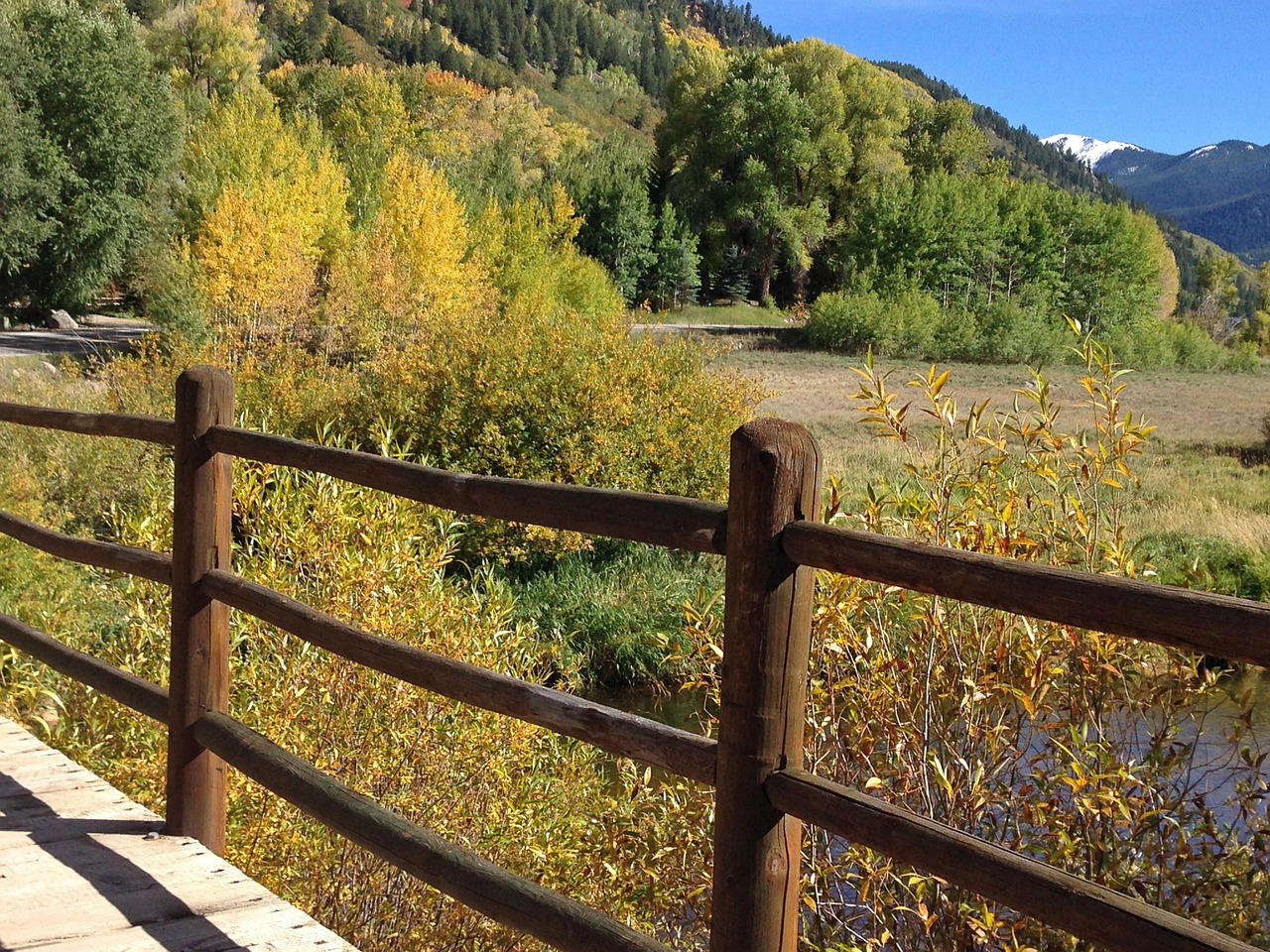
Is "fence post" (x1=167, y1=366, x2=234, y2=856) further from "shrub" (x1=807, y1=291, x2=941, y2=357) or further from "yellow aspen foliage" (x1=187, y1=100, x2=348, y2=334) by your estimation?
"shrub" (x1=807, y1=291, x2=941, y2=357)

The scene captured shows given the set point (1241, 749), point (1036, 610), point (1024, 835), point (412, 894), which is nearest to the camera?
point (1036, 610)

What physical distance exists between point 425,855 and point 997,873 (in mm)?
1306

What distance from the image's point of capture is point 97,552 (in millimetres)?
3904

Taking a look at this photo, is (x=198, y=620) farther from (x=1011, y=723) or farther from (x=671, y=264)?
(x=671, y=264)

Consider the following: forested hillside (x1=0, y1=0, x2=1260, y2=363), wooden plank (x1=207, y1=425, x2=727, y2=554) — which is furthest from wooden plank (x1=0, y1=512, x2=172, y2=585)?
forested hillside (x1=0, y1=0, x2=1260, y2=363)

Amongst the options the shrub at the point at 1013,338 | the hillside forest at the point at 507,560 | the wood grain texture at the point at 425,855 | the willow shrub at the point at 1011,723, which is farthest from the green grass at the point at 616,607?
the shrub at the point at 1013,338

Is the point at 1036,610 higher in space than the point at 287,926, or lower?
higher

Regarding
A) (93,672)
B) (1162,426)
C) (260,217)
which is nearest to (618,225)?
(1162,426)

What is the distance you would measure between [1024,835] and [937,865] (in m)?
1.84

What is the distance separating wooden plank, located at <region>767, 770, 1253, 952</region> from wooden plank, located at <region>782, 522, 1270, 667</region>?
0.34 m

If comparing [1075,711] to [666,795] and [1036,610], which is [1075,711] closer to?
[666,795]

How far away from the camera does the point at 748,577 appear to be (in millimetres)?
2061

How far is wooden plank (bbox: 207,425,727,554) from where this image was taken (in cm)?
220

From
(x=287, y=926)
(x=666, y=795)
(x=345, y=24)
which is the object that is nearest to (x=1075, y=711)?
(x=666, y=795)
